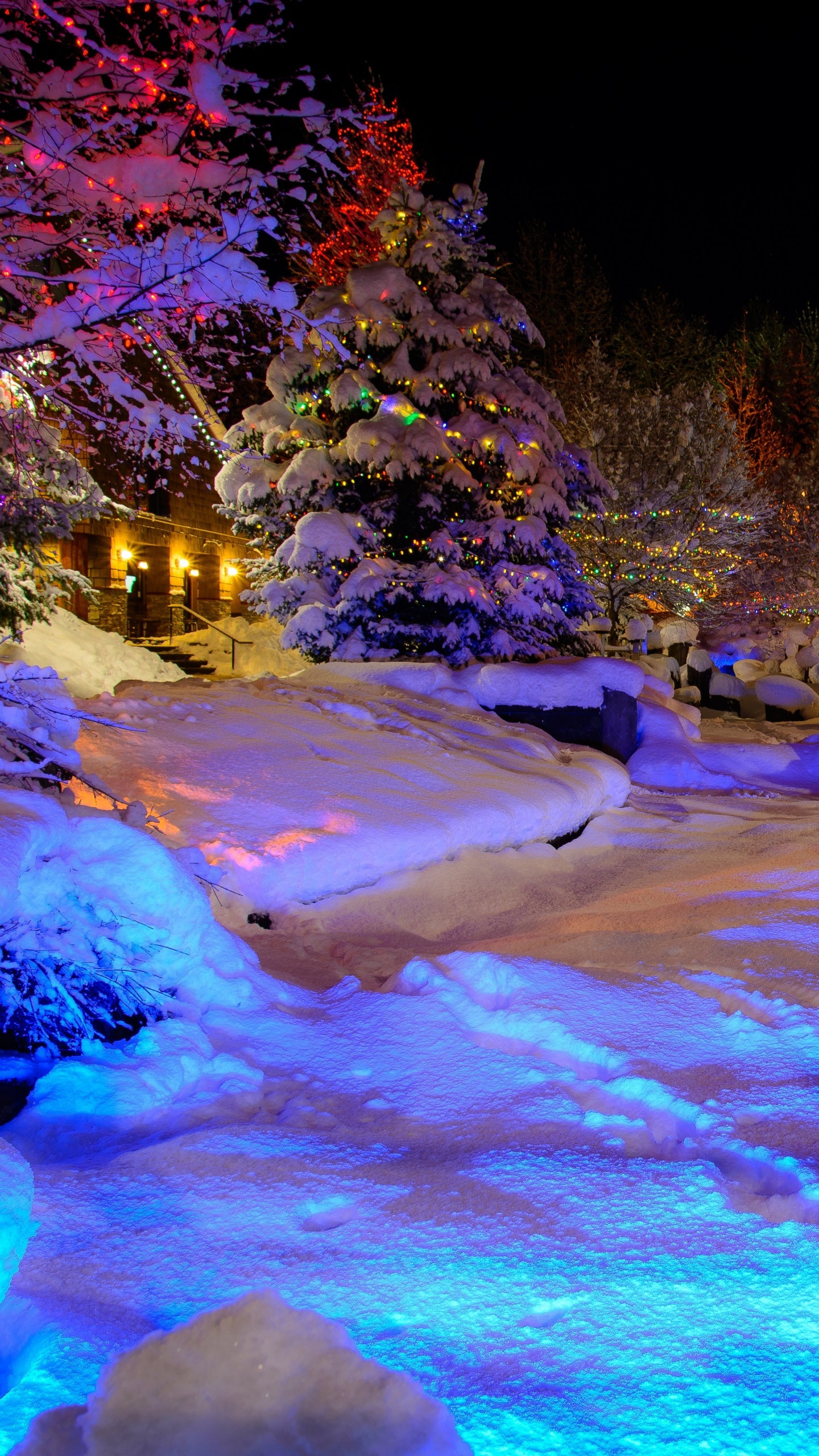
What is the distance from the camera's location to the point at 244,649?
19.3 meters

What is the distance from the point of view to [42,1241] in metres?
1.93

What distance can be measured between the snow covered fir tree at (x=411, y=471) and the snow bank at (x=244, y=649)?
637 cm

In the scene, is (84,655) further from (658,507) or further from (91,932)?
(658,507)

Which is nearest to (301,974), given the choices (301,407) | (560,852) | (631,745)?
(560,852)

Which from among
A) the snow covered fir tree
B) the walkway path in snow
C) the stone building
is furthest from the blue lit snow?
the stone building

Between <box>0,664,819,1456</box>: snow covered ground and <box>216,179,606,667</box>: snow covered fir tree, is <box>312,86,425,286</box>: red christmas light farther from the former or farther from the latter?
<box>0,664,819,1456</box>: snow covered ground

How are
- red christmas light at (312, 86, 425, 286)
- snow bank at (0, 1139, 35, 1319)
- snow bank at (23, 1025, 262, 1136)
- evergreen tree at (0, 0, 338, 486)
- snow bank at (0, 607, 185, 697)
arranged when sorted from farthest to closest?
red christmas light at (312, 86, 425, 286), snow bank at (0, 607, 185, 697), evergreen tree at (0, 0, 338, 486), snow bank at (23, 1025, 262, 1136), snow bank at (0, 1139, 35, 1319)

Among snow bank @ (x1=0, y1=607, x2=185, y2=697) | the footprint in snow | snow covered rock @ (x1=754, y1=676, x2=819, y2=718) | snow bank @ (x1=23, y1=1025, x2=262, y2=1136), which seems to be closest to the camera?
the footprint in snow

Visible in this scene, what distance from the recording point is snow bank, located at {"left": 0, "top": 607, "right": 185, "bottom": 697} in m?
12.0

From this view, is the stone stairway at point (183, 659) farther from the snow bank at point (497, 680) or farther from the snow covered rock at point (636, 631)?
the snow covered rock at point (636, 631)

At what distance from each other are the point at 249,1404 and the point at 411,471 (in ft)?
33.9

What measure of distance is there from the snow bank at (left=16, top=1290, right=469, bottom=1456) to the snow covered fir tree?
31.0 feet

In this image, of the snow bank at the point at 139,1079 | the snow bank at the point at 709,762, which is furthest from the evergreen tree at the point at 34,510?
the snow bank at the point at 709,762

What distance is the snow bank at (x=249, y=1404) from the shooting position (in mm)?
1387
